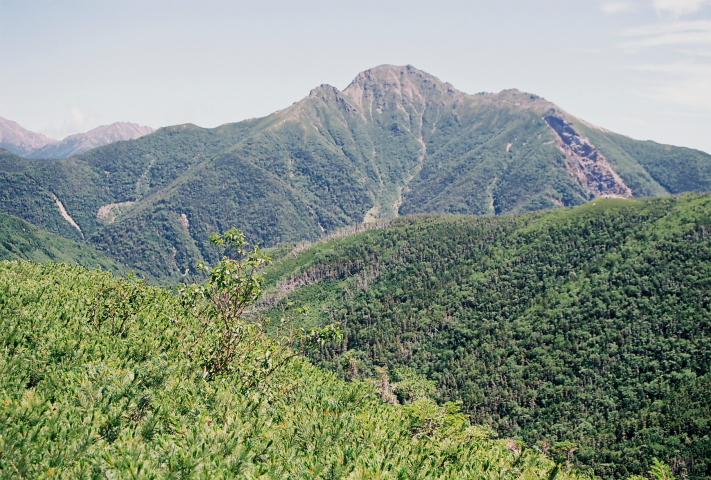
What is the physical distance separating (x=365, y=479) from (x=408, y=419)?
24.2 meters


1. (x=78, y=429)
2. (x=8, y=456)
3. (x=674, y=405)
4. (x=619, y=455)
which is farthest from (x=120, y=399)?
(x=674, y=405)

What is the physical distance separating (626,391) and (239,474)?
222056 millimetres

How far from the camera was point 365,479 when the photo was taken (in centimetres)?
2019

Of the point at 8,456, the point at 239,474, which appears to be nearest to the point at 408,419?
the point at 239,474

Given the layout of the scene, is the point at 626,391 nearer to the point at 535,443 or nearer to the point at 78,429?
the point at 535,443

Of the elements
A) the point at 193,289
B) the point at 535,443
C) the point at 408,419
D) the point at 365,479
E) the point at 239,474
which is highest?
the point at 193,289

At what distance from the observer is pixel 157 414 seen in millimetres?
23062

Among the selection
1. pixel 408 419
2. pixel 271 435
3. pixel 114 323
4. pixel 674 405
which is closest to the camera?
pixel 271 435

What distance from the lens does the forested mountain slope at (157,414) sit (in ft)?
58.3

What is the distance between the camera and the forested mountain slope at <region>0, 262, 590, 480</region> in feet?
58.3

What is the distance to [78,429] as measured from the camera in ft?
63.4

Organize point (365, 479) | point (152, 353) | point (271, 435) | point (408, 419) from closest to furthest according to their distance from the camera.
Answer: point (365, 479) → point (271, 435) → point (152, 353) → point (408, 419)

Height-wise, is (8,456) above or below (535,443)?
above

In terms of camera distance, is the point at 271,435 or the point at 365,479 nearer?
the point at 365,479
